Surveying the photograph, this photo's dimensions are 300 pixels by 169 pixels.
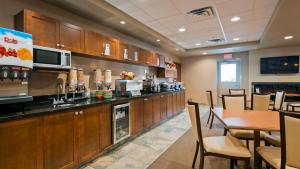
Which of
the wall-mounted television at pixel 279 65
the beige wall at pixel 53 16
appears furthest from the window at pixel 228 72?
the beige wall at pixel 53 16

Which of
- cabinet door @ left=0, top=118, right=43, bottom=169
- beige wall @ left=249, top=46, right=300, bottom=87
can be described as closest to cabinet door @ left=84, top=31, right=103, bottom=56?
cabinet door @ left=0, top=118, right=43, bottom=169

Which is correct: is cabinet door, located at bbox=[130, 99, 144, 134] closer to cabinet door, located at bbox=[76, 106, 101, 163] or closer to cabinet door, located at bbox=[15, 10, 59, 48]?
cabinet door, located at bbox=[76, 106, 101, 163]

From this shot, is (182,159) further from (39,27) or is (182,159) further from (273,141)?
(39,27)

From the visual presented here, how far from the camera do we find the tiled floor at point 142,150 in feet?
7.86

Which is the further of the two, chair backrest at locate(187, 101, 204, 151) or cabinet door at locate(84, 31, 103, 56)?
cabinet door at locate(84, 31, 103, 56)

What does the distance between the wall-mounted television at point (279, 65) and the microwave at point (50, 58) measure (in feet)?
23.0

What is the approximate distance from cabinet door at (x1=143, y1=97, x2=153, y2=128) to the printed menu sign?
7.68 ft

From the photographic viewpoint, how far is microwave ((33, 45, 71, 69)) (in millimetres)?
2129

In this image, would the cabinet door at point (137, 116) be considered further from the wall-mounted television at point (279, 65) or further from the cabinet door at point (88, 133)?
the wall-mounted television at point (279, 65)

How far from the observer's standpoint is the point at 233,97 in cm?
326

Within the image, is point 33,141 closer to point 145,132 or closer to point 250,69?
point 145,132

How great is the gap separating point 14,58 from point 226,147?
253cm

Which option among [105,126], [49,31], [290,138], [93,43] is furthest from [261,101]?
[49,31]

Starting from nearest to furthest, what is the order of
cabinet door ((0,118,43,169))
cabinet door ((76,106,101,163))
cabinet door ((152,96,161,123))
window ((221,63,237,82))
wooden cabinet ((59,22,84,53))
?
1. cabinet door ((0,118,43,169))
2. cabinet door ((76,106,101,163))
3. wooden cabinet ((59,22,84,53))
4. cabinet door ((152,96,161,123))
5. window ((221,63,237,82))
